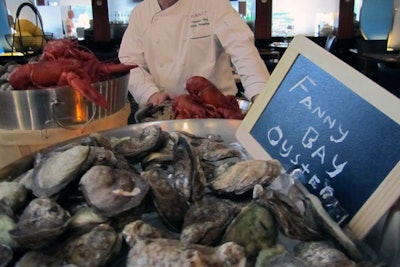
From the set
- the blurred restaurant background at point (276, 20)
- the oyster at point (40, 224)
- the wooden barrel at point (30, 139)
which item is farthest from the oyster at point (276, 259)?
the blurred restaurant background at point (276, 20)

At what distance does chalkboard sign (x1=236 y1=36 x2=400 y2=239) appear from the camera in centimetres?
50

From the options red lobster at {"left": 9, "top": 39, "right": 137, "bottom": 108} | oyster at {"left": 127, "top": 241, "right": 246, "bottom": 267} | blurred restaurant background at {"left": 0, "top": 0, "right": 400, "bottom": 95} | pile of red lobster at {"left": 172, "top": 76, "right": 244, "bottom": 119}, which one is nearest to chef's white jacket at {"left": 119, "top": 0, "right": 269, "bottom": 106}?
pile of red lobster at {"left": 172, "top": 76, "right": 244, "bottom": 119}

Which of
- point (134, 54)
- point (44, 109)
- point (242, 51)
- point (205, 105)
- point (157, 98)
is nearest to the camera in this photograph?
point (44, 109)

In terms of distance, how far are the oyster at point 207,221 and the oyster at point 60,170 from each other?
0.16 m

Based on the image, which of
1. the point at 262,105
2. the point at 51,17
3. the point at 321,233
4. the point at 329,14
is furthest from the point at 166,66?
the point at 329,14

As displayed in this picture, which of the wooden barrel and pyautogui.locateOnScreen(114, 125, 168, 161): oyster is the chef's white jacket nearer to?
the wooden barrel

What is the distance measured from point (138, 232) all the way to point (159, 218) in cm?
6

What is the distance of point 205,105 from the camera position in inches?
53.9

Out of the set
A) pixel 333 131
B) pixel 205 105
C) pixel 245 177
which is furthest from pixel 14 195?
pixel 205 105

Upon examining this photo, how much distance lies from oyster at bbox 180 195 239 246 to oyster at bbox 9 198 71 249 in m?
0.14

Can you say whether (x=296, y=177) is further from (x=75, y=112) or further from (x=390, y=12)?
(x=390, y=12)

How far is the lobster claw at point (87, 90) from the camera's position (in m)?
1.01

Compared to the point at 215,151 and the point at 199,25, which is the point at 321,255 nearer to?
the point at 215,151

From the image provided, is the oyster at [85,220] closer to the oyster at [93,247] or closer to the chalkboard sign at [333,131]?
the oyster at [93,247]
